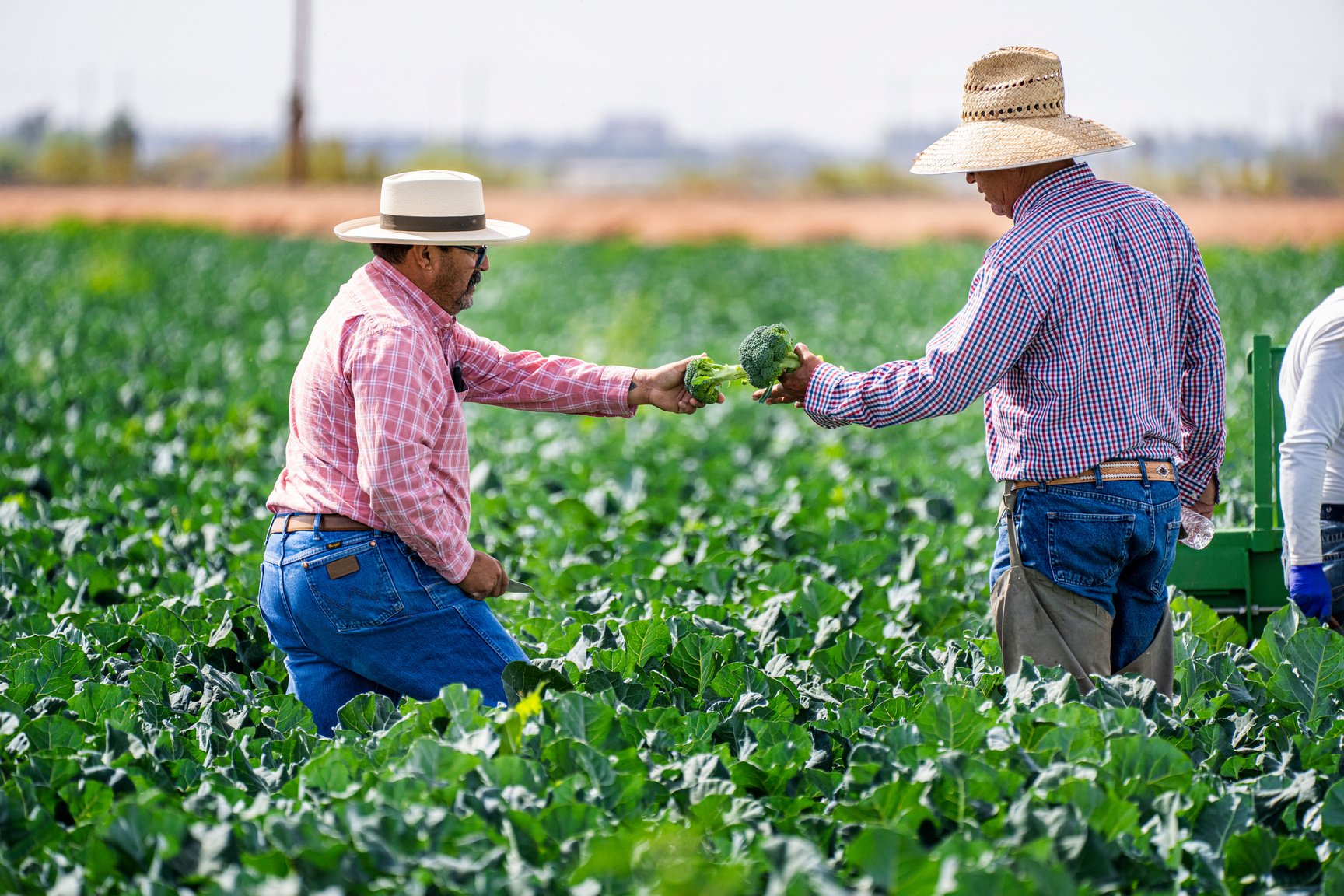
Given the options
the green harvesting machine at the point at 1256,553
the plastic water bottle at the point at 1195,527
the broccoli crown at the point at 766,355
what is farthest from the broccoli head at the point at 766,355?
the green harvesting machine at the point at 1256,553

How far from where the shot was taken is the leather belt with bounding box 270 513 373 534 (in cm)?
345

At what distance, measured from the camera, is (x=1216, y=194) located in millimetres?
54688

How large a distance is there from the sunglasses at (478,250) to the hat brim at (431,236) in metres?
0.03

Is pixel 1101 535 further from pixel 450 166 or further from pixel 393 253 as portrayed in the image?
pixel 450 166

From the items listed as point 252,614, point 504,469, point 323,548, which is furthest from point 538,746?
point 504,469

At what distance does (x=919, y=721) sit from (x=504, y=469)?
19.4 ft

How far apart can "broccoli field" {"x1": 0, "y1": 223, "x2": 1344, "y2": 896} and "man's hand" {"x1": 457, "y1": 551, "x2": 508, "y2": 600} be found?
10.3 inches

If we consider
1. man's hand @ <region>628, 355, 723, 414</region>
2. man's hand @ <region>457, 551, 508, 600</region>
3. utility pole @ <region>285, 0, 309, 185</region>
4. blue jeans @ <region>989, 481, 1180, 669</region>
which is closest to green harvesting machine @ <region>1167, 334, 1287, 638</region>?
blue jeans @ <region>989, 481, 1180, 669</region>

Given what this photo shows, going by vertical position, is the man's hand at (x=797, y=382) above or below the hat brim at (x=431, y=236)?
below

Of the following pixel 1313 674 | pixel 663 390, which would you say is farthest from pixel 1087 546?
pixel 663 390

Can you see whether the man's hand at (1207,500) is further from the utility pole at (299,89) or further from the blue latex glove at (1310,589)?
the utility pole at (299,89)

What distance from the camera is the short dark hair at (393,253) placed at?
11.7 feet

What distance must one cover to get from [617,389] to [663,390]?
0.15 m

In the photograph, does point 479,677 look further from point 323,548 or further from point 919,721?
point 919,721
